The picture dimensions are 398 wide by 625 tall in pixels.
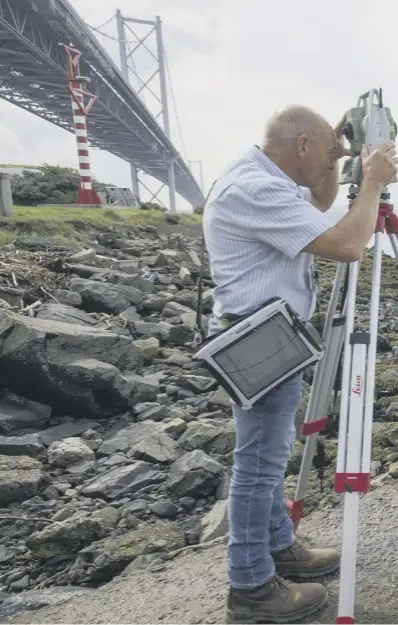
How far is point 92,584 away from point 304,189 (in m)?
2.17

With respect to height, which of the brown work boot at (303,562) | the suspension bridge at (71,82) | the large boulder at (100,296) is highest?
the suspension bridge at (71,82)

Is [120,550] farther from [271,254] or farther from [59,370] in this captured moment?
[59,370]

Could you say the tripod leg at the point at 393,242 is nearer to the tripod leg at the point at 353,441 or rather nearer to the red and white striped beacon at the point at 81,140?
the tripod leg at the point at 353,441

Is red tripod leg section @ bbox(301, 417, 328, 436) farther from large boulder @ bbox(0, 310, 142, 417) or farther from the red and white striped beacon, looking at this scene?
the red and white striped beacon

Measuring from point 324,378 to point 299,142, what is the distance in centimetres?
106

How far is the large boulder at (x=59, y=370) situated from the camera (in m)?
4.80

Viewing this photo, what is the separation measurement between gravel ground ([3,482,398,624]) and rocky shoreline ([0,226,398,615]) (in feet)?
0.58

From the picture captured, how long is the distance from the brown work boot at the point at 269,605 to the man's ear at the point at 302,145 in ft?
5.41

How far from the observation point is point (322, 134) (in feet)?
6.70

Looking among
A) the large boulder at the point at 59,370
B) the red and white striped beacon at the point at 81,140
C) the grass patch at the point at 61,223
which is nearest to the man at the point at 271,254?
the large boulder at the point at 59,370

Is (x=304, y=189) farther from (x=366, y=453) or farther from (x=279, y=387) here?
(x=366, y=453)

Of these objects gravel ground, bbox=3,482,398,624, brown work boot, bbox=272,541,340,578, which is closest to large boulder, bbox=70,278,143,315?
gravel ground, bbox=3,482,398,624

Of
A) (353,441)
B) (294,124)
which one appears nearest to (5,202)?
(294,124)

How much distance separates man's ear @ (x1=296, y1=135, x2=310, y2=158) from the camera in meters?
2.03
